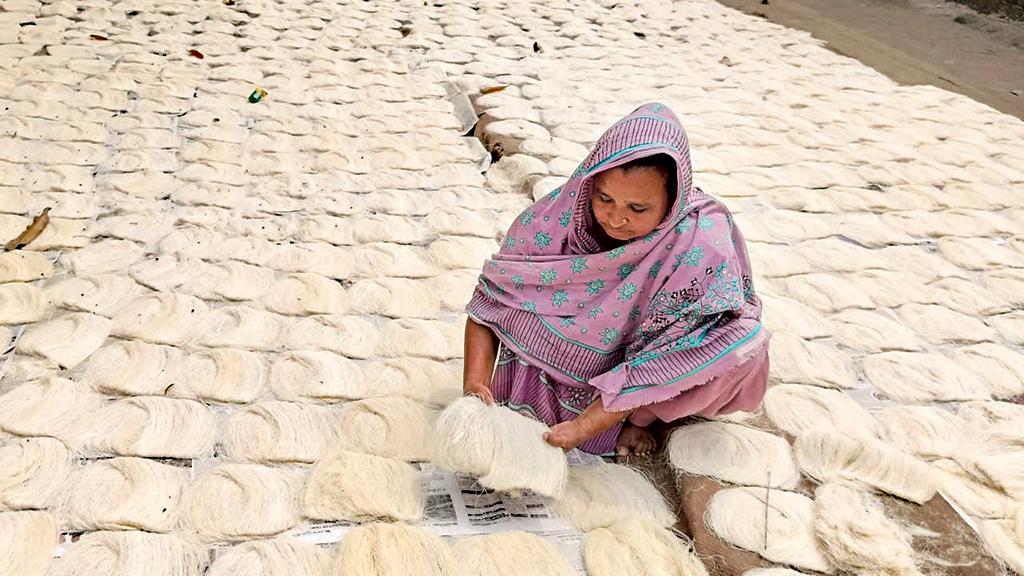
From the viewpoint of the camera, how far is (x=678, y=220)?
1313 millimetres

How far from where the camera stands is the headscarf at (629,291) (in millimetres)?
1280

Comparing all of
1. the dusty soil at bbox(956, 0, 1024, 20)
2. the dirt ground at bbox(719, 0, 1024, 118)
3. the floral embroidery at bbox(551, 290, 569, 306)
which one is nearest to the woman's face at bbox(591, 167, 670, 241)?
the floral embroidery at bbox(551, 290, 569, 306)

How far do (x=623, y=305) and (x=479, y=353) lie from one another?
30 centimetres

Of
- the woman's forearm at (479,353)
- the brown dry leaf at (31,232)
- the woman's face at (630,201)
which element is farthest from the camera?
the brown dry leaf at (31,232)

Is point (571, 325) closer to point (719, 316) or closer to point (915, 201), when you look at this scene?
point (719, 316)

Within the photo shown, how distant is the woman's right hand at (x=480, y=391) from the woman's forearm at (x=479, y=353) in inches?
0.6

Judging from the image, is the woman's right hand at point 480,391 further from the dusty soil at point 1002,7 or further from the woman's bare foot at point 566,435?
the dusty soil at point 1002,7

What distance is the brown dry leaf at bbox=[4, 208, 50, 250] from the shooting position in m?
1.99

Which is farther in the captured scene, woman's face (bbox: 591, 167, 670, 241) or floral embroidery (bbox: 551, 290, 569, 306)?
floral embroidery (bbox: 551, 290, 569, 306)

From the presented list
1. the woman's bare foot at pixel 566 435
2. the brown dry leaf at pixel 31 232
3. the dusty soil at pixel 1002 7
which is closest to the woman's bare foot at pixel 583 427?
the woman's bare foot at pixel 566 435

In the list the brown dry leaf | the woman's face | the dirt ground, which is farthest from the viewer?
the dirt ground

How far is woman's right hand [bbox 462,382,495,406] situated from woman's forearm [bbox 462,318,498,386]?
0.05 feet

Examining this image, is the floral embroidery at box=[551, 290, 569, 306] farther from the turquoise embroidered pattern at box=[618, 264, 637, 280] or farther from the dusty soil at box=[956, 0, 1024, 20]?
the dusty soil at box=[956, 0, 1024, 20]

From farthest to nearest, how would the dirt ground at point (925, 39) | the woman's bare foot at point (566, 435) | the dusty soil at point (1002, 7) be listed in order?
the dusty soil at point (1002, 7), the dirt ground at point (925, 39), the woman's bare foot at point (566, 435)
